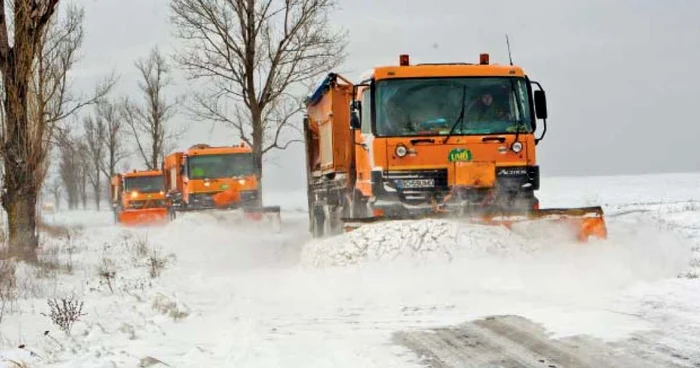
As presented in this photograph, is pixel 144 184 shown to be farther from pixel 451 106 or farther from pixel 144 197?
pixel 451 106

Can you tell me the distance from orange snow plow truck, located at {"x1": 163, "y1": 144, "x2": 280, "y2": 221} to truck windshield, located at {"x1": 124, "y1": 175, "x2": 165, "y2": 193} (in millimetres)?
10397

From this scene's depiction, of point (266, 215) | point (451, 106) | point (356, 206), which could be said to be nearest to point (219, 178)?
point (266, 215)

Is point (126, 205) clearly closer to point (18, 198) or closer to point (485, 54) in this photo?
point (18, 198)

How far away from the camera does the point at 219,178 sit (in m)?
23.7

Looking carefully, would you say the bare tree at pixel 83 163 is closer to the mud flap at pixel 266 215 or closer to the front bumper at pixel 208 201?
the front bumper at pixel 208 201

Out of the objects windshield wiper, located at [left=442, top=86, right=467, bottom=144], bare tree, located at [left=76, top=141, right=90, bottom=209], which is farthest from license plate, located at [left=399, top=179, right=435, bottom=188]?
bare tree, located at [left=76, top=141, right=90, bottom=209]

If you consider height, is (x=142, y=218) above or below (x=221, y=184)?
below

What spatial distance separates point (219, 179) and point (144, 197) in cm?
1114

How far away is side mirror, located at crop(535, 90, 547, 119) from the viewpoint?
33.3ft

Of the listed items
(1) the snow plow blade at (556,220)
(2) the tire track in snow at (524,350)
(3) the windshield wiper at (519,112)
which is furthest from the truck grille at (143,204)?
(2) the tire track in snow at (524,350)

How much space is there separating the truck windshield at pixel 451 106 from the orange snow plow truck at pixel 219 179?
44.9 ft

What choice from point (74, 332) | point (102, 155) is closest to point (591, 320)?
point (74, 332)

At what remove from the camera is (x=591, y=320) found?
5.83m

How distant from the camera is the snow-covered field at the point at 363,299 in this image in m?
5.27
